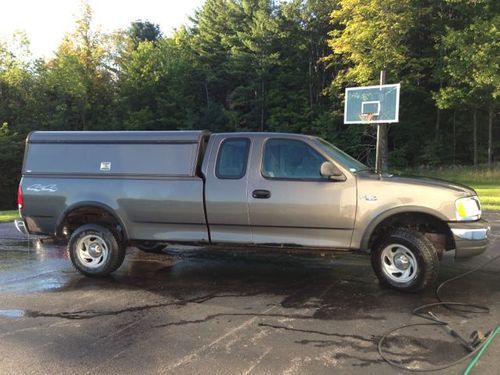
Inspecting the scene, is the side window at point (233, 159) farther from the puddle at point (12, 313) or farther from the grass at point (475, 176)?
the grass at point (475, 176)

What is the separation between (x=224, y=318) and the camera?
5.52 m

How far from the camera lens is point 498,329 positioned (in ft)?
16.4

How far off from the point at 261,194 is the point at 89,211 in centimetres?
250

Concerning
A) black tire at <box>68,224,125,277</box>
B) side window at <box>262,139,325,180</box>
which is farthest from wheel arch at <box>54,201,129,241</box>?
side window at <box>262,139,325,180</box>

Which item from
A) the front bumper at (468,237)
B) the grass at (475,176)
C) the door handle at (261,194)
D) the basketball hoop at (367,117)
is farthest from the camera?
the grass at (475,176)

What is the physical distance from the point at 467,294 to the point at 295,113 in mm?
45805

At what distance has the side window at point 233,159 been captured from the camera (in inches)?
270

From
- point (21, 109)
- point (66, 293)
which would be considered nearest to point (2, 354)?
point (66, 293)

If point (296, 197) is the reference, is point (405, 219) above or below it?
below

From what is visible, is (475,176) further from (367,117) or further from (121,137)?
(121,137)

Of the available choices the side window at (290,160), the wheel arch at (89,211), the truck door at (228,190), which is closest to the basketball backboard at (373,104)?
the side window at (290,160)

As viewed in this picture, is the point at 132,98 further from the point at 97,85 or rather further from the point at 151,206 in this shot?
the point at 151,206

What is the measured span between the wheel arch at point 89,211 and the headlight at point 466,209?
4280 mm

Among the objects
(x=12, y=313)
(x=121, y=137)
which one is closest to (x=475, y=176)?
(x=121, y=137)
